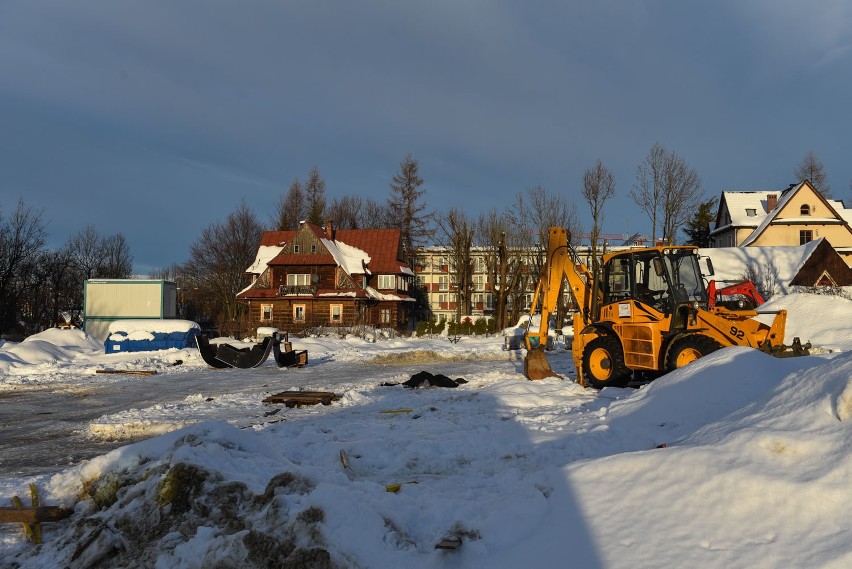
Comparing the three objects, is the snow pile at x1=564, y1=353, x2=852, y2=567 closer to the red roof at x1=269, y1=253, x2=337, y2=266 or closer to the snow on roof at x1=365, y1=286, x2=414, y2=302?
the red roof at x1=269, y1=253, x2=337, y2=266

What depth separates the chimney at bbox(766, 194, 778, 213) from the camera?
190 feet

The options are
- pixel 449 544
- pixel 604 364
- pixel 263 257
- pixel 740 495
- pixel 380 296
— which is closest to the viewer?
pixel 740 495

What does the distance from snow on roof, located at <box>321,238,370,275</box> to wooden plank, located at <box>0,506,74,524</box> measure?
42.8m

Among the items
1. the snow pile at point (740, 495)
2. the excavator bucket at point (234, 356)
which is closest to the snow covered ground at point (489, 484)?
the snow pile at point (740, 495)

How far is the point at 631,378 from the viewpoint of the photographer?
615 inches

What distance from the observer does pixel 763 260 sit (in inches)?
1719

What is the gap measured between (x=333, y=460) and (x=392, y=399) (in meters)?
5.94

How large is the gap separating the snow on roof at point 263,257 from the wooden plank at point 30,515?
4603 cm

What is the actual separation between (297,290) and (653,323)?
37.4 metres

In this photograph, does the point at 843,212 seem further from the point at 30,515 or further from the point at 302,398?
the point at 30,515

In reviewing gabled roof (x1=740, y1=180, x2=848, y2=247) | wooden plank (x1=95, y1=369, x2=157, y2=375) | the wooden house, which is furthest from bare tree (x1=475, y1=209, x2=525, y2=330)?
wooden plank (x1=95, y1=369, x2=157, y2=375)

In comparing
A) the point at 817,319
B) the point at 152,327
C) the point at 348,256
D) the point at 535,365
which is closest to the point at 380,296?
the point at 348,256

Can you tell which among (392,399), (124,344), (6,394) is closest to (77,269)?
(124,344)

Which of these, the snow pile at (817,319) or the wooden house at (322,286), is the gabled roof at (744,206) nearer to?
the wooden house at (322,286)
